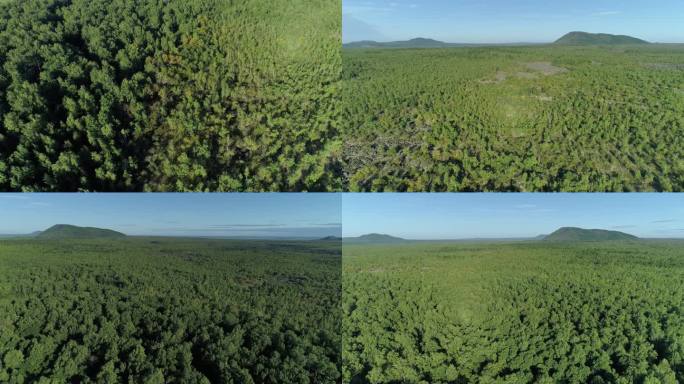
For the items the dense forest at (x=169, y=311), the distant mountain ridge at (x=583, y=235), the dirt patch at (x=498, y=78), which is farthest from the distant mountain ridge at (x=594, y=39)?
the dense forest at (x=169, y=311)

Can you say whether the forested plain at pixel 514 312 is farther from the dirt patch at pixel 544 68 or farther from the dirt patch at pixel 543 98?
the dirt patch at pixel 544 68

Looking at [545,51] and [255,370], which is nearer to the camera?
[255,370]

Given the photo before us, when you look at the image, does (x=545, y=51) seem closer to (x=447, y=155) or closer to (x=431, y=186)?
(x=447, y=155)

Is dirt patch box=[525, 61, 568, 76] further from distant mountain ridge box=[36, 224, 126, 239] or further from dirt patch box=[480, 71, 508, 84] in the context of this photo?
distant mountain ridge box=[36, 224, 126, 239]

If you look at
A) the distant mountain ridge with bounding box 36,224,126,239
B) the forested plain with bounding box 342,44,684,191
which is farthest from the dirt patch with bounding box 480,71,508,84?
the distant mountain ridge with bounding box 36,224,126,239

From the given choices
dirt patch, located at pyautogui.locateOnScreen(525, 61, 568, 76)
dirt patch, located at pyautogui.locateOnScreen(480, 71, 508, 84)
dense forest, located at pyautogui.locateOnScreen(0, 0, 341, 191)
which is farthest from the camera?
dirt patch, located at pyautogui.locateOnScreen(525, 61, 568, 76)

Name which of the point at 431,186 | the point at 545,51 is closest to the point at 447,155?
the point at 431,186
